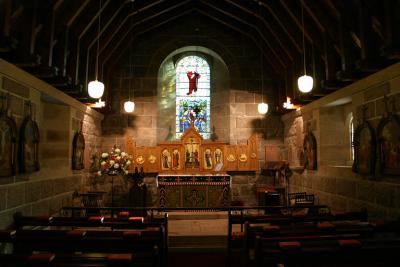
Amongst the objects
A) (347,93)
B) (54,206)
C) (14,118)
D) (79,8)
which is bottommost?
(54,206)

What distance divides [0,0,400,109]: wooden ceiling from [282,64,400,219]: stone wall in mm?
354

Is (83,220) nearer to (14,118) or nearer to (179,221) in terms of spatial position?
(14,118)

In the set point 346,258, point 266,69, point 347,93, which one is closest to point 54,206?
point 346,258

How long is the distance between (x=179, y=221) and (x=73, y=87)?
410 cm

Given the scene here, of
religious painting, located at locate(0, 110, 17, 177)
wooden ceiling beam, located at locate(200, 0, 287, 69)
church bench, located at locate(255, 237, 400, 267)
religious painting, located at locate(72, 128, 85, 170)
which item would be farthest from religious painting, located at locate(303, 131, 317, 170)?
religious painting, located at locate(0, 110, 17, 177)

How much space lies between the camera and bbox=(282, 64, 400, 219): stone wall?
5.59 metres

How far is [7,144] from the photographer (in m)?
5.16

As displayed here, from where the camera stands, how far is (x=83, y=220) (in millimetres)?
4926

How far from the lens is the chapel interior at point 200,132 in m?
4.20

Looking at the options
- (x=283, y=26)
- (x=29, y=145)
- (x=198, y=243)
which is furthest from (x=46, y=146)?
(x=283, y=26)

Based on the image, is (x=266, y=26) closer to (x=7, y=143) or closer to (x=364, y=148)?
(x=364, y=148)

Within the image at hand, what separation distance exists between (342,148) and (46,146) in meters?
7.17

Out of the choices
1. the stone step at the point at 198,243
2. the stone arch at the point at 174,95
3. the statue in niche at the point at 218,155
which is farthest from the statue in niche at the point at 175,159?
the stone step at the point at 198,243

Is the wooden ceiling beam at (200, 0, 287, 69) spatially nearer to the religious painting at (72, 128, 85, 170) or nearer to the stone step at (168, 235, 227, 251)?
the stone step at (168, 235, 227, 251)
